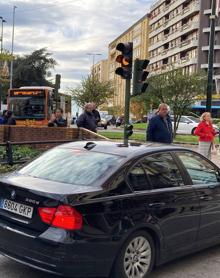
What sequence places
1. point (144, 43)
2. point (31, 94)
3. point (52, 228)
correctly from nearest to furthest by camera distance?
point (52, 228) < point (31, 94) < point (144, 43)

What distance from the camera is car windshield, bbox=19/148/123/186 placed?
5.01m

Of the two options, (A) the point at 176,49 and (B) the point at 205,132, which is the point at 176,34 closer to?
(A) the point at 176,49

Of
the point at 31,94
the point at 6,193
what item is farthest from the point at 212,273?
the point at 31,94

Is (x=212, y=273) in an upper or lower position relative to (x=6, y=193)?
lower

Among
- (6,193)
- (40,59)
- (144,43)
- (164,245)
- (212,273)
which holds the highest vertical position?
(144,43)

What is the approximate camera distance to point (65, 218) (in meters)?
4.44

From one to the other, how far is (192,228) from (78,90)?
53742 millimetres

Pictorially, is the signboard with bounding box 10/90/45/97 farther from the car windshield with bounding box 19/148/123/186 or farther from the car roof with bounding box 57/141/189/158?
the car windshield with bounding box 19/148/123/186

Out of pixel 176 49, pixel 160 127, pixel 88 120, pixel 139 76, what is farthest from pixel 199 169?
pixel 176 49

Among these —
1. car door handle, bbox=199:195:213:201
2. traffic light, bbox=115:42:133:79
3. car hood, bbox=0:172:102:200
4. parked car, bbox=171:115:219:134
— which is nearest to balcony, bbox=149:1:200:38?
parked car, bbox=171:115:219:134

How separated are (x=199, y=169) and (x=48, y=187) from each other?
2096mm

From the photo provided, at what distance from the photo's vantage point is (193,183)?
5.75 metres

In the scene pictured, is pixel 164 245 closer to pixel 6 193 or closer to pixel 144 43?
pixel 6 193

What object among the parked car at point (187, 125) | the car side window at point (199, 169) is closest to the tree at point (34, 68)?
the parked car at point (187, 125)
